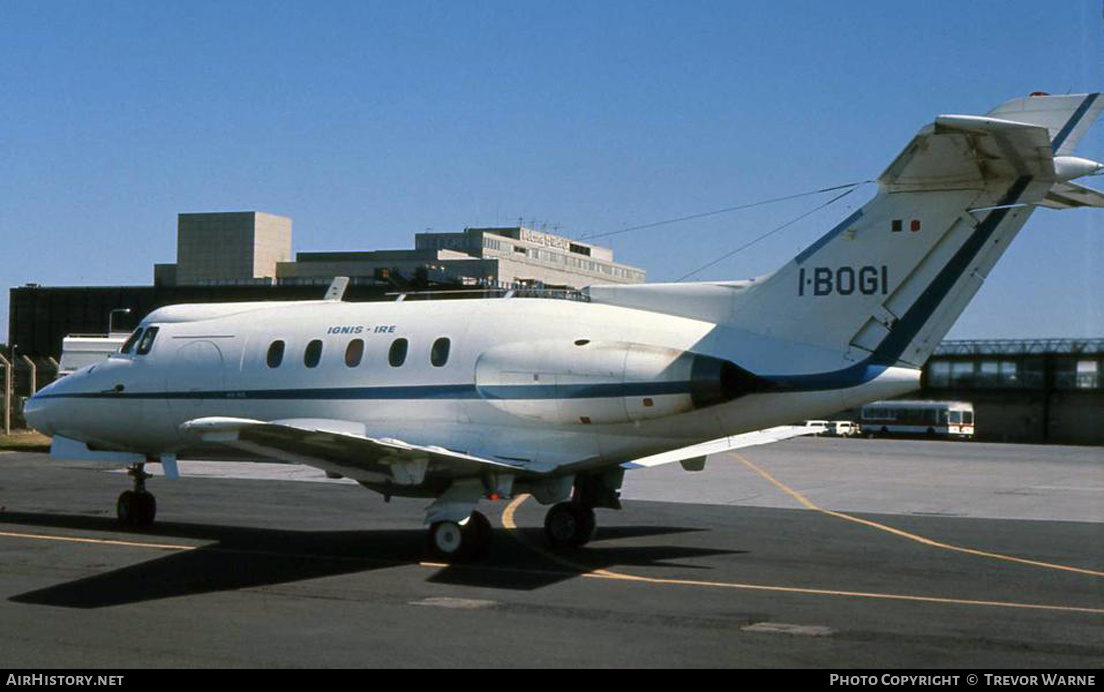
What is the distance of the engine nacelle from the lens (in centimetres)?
1664

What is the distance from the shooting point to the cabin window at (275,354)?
20.2 m

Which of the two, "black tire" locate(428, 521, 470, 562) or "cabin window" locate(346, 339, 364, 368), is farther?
"cabin window" locate(346, 339, 364, 368)

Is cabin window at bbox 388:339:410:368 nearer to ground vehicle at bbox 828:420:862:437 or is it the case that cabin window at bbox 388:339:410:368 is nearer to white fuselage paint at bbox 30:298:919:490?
white fuselage paint at bbox 30:298:919:490

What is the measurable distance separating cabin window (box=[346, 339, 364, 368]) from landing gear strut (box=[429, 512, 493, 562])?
3.21 meters

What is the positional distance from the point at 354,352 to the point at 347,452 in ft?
9.68

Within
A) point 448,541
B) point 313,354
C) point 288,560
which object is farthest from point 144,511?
point 448,541

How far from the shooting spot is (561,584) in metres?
15.8

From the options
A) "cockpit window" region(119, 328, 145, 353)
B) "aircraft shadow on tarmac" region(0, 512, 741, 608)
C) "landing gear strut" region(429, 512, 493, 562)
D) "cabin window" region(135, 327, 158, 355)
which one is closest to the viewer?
"aircraft shadow on tarmac" region(0, 512, 741, 608)

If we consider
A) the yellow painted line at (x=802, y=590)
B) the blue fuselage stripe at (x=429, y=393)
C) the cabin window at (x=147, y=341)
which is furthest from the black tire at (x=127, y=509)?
the yellow painted line at (x=802, y=590)

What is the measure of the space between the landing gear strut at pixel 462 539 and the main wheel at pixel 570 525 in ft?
5.99

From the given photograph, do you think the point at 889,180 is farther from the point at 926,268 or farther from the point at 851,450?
the point at 851,450

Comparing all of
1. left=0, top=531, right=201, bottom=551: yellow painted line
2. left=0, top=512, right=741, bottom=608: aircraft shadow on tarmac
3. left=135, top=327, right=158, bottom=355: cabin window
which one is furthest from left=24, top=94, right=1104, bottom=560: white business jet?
left=135, top=327, right=158, bottom=355: cabin window
